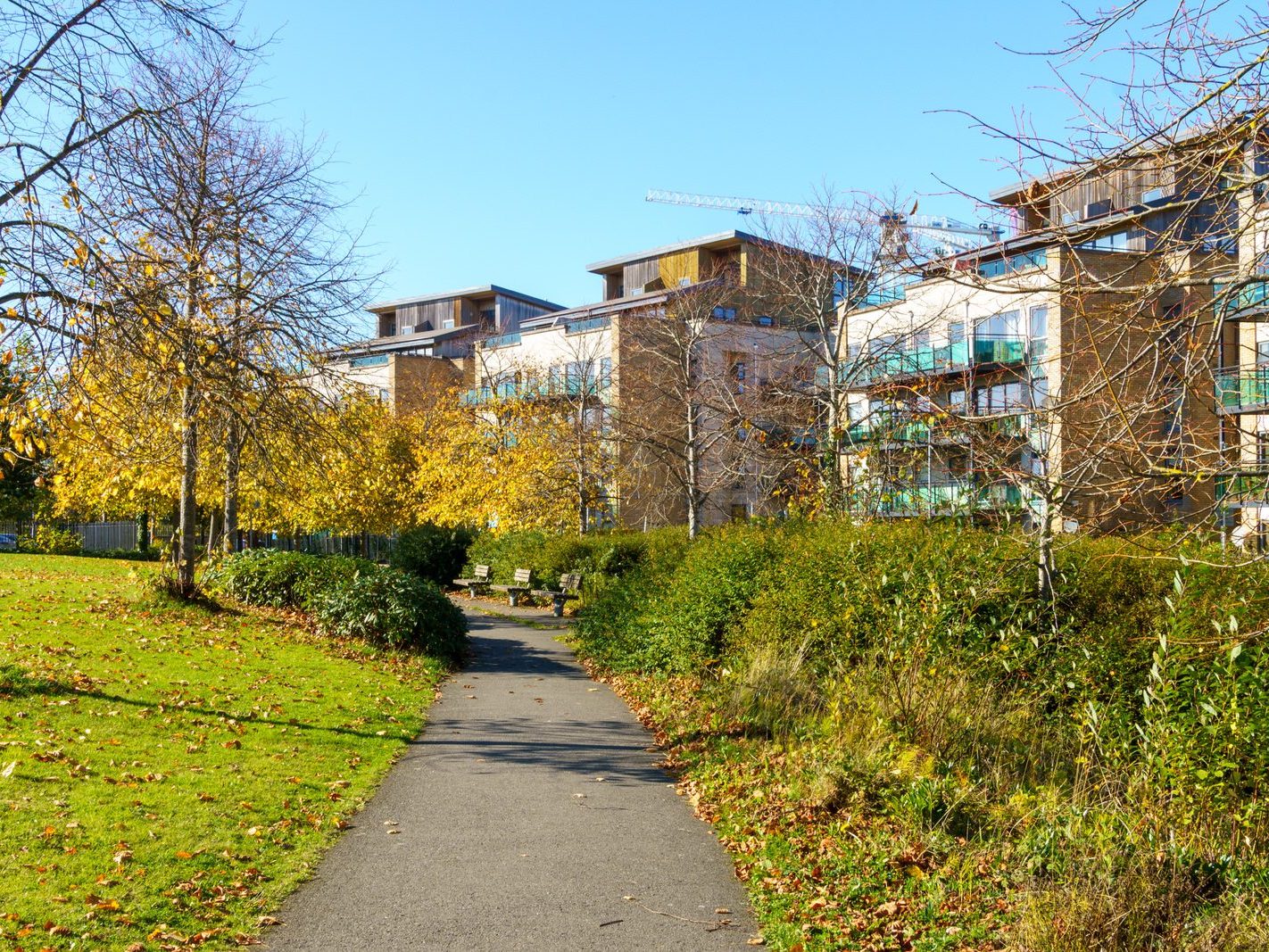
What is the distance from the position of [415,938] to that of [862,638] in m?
6.70

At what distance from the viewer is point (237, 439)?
52.5 feet

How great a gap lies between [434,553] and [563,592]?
10436mm

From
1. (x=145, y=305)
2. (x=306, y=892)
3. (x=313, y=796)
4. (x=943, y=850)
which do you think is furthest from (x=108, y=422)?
(x=943, y=850)

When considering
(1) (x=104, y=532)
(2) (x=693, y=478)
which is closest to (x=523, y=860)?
(2) (x=693, y=478)

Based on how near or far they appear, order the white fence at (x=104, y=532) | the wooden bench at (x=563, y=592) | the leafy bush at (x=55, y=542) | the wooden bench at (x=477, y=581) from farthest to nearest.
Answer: the white fence at (x=104, y=532) → the leafy bush at (x=55, y=542) → the wooden bench at (x=477, y=581) → the wooden bench at (x=563, y=592)

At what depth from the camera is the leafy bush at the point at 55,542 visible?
42.9 meters

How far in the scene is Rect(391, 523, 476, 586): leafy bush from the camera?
1405 inches

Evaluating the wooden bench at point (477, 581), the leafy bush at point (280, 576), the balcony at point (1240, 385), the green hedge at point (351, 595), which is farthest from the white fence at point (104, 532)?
the balcony at point (1240, 385)

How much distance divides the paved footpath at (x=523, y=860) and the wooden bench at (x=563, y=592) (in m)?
14.4

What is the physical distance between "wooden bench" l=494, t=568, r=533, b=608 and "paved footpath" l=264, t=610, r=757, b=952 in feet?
56.7

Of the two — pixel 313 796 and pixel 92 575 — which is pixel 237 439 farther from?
pixel 92 575

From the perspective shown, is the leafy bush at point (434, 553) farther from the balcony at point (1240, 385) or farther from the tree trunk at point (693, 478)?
the balcony at point (1240, 385)

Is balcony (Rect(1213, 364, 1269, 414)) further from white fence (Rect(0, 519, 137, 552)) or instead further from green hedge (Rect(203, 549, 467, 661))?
white fence (Rect(0, 519, 137, 552))

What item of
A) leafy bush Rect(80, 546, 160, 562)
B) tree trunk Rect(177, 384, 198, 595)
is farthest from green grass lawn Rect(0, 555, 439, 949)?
leafy bush Rect(80, 546, 160, 562)
